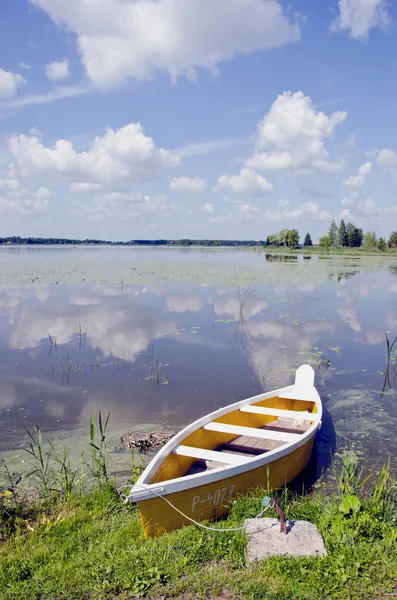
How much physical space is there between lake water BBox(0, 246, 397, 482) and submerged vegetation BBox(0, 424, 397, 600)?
7.33 ft

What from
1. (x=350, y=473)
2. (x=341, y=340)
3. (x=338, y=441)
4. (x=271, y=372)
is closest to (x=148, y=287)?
(x=341, y=340)

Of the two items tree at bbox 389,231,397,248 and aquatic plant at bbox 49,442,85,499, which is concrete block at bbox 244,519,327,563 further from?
tree at bbox 389,231,397,248

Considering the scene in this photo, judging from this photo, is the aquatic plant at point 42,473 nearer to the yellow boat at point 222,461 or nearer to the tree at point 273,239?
the yellow boat at point 222,461

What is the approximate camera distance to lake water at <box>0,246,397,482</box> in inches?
324

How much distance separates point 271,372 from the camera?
35.1ft

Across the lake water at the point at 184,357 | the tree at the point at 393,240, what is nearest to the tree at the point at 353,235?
the tree at the point at 393,240

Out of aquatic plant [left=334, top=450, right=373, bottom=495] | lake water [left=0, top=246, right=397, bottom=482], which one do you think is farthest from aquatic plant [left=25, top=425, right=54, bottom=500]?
aquatic plant [left=334, top=450, right=373, bottom=495]

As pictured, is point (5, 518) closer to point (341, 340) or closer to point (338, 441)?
point (338, 441)

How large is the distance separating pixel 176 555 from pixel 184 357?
772 cm

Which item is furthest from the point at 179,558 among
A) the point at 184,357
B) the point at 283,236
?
the point at 283,236

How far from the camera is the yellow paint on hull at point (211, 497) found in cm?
456

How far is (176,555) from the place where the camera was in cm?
421

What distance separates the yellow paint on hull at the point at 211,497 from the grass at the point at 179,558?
0.16 metres

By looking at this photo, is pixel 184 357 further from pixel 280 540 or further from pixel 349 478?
pixel 280 540
